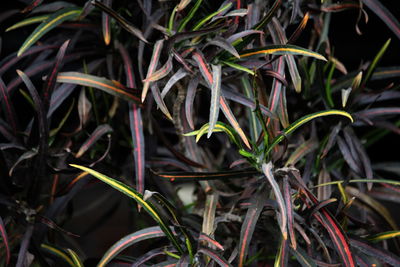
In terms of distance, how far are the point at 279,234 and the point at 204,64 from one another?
34cm

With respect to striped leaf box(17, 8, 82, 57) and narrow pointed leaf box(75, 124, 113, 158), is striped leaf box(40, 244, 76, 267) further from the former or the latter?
striped leaf box(17, 8, 82, 57)

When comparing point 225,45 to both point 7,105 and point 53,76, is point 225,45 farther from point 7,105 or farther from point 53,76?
point 7,105

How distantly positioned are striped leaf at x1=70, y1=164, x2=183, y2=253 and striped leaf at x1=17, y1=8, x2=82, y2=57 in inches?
10.2

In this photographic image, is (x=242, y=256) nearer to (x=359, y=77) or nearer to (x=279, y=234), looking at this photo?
(x=279, y=234)

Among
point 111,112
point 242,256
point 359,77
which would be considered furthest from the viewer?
point 111,112

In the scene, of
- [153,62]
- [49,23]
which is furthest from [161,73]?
[49,23]

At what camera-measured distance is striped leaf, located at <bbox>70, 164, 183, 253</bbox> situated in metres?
0.71

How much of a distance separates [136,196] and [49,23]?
1.25 feet

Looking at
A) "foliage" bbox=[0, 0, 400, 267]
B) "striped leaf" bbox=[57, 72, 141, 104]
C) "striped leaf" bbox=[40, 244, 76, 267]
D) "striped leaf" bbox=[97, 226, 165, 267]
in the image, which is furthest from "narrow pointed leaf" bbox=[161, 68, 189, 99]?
"striped leaf" bbox=[40, 244, 76, 267]

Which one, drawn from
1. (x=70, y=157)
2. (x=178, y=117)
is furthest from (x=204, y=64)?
(x=70, y=157)

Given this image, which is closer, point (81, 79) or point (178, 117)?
point (81, 79)

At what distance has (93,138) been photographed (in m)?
0.91

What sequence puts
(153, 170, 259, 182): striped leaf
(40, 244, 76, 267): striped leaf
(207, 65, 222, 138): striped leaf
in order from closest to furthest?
(207, 65, 222, 138): striped leaf < (153, 170, 259, 182): striped leaf < (40, 244, 76, 267): striped leaf

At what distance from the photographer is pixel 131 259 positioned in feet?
2.86
